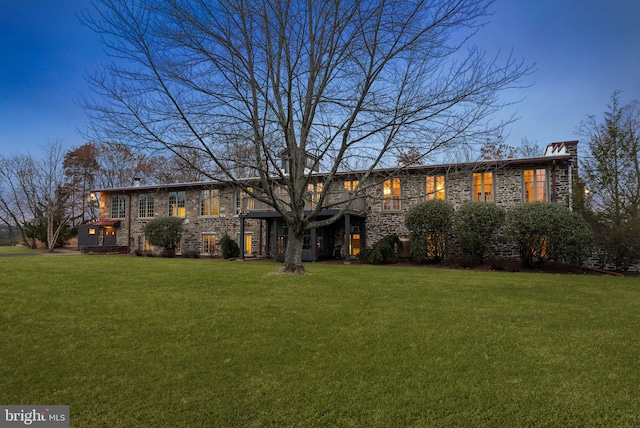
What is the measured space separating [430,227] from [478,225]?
2.06 m

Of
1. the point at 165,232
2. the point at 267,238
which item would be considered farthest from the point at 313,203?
the point at 165,232

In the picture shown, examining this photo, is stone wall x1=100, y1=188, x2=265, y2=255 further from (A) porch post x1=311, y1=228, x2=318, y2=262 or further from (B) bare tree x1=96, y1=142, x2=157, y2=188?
(B) bare tree x1=96, y1=142, x2=157, y2=188

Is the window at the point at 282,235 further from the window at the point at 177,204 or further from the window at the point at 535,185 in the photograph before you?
the window at the point at 535,185

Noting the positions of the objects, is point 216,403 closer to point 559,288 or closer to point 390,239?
point 559,288

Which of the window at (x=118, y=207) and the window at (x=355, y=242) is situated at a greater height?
the window at (x=118, y=207)

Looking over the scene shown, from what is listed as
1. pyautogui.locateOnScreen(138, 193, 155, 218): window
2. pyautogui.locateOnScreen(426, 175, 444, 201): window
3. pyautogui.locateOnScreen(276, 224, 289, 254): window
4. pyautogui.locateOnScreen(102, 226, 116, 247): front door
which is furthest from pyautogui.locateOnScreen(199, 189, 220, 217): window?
pyautogui.locateOnScreen(426, 175, 444, 201): window

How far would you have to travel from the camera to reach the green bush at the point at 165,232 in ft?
74.0

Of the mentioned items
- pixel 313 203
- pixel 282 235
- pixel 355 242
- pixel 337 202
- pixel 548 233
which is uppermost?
pixel 313 203

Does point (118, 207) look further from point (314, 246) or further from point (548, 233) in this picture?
point (548, 233)

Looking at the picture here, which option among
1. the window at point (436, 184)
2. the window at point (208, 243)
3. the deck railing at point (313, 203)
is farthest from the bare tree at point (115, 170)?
the window at point (436, 184)

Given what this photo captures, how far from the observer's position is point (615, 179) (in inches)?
591

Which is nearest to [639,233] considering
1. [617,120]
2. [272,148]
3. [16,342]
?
[617,120]

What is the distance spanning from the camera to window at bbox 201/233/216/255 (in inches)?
923

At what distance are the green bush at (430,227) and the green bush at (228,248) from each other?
10.5m
